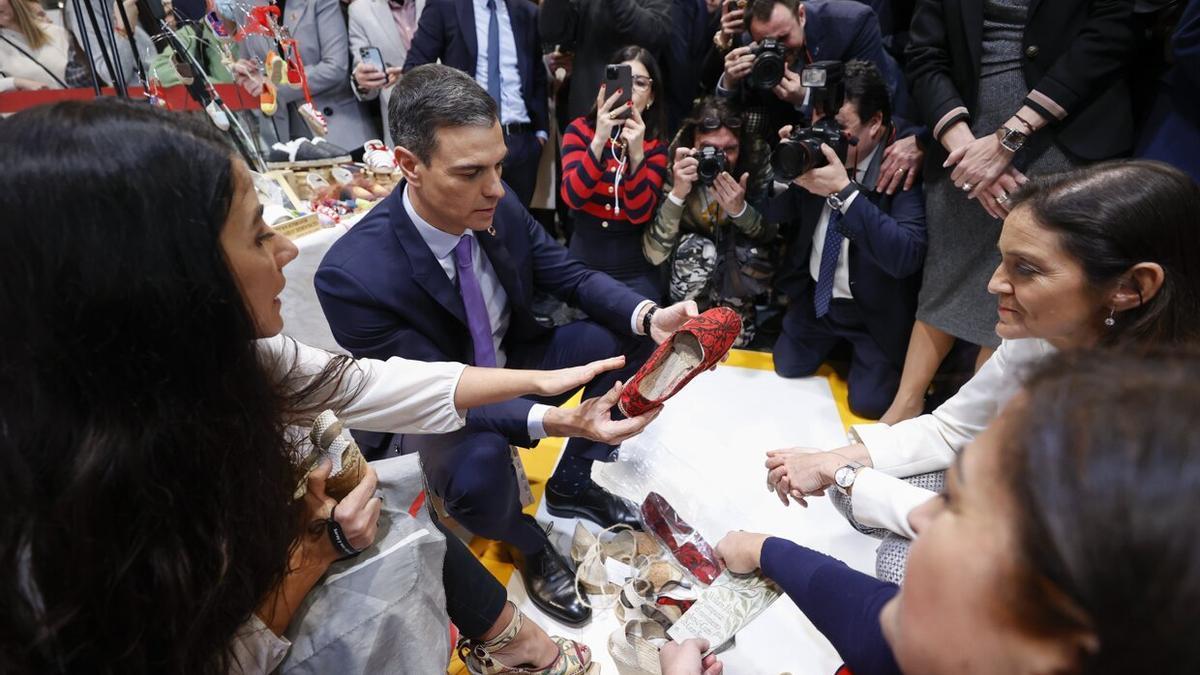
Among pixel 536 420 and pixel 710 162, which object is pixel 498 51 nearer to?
pixel 710 162

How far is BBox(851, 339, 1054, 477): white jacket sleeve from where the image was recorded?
1386 mm

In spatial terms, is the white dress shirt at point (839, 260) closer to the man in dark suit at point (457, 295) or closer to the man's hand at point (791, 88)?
the man's hand at point (791, 88)

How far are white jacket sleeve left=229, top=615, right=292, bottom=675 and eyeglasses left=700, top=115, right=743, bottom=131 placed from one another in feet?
6.74

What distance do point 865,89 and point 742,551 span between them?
1585 mm

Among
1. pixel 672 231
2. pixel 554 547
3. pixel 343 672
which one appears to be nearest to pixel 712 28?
pixel 672 231

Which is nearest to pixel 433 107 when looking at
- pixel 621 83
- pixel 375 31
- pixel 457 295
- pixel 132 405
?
pixel 457 295

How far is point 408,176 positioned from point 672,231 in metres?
1.15

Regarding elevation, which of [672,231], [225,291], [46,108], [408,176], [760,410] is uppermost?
[46,108]

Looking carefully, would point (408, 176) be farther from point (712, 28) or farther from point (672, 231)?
point (712, 28)

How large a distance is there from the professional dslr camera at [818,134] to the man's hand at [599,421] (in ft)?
3.29

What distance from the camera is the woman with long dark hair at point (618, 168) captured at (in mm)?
→ 2195

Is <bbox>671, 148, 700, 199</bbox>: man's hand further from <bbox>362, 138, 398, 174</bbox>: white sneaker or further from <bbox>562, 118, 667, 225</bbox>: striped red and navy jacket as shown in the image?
<bbox>362, 138, 398, 174</bbox>: white sneaker

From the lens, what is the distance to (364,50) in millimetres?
2867

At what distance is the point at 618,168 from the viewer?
2.25m
